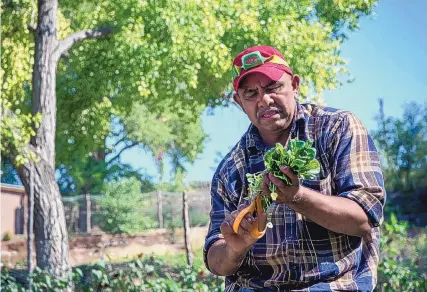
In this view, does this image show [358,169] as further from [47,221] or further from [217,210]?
[47,221]

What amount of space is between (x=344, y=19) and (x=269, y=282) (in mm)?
12267

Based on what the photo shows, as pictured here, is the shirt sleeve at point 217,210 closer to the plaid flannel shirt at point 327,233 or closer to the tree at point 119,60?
the plaid flannel shirt at point 327,233

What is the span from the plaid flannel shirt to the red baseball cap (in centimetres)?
17

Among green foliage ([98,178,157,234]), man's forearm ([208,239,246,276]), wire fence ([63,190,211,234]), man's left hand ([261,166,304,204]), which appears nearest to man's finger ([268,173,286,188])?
man's left hand ([261,166,304,204])

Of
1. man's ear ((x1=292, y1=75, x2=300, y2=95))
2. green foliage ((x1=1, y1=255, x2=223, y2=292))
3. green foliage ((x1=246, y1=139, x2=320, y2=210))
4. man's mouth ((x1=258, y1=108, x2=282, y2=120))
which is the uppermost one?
man's ear ((x1=292, y1=75, x2=300, y2=95))

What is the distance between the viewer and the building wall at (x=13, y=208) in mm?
26406

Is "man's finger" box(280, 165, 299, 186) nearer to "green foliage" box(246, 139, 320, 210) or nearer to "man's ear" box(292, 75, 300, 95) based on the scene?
"green foliage" box(246, 139, 320, 210)

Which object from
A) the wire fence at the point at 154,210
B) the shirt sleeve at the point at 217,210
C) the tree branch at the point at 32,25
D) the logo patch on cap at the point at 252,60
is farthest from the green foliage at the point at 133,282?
the wire fence at the point at 154,210

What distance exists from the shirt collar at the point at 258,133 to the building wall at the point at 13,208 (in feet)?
81.3

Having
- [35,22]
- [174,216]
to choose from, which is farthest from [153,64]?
[174,216]

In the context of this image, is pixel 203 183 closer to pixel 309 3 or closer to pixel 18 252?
pixel 18 252

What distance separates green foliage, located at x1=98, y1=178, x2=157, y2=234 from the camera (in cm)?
2272

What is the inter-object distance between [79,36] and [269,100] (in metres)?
9.36

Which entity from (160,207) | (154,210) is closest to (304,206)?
(160,207)
